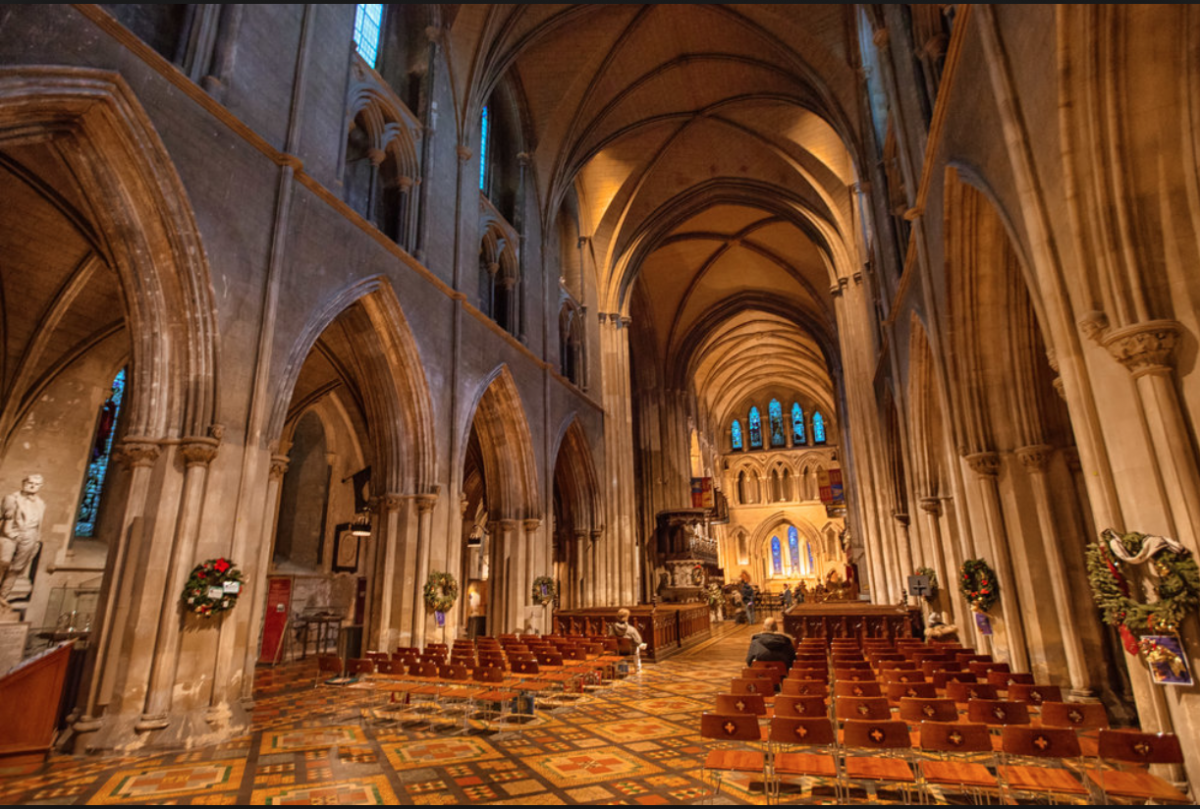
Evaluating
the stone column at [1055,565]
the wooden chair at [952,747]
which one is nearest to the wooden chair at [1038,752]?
the wooden chair at [952,747]

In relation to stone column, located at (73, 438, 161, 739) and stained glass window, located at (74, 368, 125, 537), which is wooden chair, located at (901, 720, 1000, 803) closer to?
stone column, located at (73, 438, 161, 739)

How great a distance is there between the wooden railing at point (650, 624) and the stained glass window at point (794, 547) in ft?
99.8

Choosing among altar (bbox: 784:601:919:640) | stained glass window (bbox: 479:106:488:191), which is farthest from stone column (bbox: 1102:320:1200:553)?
stained glass window (bbox: 479:106:488:191)

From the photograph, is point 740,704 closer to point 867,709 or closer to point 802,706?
point 802,706

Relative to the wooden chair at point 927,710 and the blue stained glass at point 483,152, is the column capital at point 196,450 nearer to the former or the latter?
the wooden chair at point 927,710

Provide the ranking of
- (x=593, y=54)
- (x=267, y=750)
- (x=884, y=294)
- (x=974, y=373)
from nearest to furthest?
(x=267, y=750) → (x=974, y=373) → (x=884, y=294) → (x=593, y=54)

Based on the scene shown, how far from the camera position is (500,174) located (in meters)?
20.2

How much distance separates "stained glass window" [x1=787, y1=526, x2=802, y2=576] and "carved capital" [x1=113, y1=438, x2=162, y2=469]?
151ft

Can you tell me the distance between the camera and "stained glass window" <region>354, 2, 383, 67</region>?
44.9 ft

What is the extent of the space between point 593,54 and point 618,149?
4994mm

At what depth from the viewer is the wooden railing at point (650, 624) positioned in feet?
49.6

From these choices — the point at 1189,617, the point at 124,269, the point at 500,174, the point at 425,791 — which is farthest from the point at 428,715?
the point at 500,174

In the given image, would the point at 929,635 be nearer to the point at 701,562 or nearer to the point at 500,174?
the point at 500,174

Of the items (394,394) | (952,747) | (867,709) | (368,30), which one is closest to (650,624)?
(394,394)
